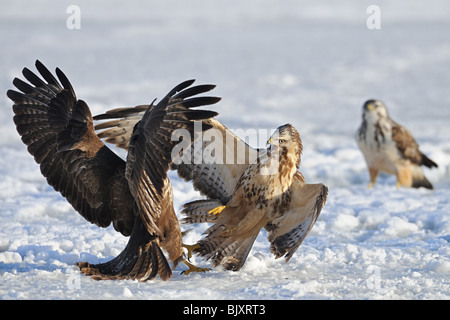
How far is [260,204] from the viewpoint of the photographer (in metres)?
5.53

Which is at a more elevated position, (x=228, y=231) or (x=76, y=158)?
(x=76, y=158)

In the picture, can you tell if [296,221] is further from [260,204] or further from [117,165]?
[117,165]

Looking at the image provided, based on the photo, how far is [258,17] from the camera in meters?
29.6

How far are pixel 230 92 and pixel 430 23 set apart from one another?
1550 cm

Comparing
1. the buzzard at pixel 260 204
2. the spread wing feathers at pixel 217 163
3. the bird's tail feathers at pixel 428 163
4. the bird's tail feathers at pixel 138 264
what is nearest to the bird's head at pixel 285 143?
the buzzard at pixel 260 204

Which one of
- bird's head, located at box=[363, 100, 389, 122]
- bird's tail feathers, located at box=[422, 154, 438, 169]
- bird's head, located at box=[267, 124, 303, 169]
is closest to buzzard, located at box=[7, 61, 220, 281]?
bird's head, located at box=[267, 124, 303, 169]

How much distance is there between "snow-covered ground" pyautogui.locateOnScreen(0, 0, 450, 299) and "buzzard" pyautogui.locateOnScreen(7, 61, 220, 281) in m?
0.28

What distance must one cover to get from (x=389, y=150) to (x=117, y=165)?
5.32 m

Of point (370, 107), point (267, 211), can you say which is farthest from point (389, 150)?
point (267, 211)

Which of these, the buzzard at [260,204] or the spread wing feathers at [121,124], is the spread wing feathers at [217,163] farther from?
the spread wing feathers at [121,124]

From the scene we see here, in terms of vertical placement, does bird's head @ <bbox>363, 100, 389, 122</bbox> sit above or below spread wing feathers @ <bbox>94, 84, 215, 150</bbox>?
above

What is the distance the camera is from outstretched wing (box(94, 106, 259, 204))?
5.82 m

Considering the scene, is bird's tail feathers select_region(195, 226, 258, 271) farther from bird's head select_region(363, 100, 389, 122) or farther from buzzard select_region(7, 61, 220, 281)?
bird's head select_region(363, 100, 389, 122)

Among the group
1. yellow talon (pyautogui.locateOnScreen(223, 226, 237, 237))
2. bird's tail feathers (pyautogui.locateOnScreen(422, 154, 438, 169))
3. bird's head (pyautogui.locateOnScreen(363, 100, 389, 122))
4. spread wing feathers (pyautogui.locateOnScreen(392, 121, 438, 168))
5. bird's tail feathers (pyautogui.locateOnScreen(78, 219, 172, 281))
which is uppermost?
bird's head (pyautogui.locateOnScreen(363, 100, 389, 122))
